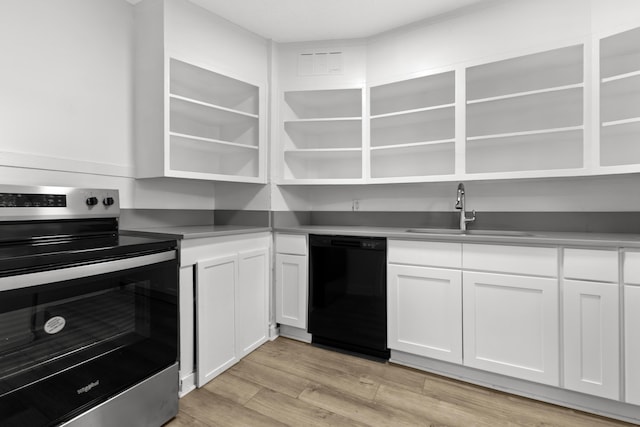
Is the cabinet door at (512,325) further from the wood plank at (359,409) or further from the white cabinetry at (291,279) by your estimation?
the white cabinetry at (291,279)

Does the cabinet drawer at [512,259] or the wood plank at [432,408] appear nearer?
the wood plank at [432,408]

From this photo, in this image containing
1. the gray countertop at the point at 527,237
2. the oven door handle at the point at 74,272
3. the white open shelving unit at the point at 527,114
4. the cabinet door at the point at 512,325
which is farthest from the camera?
the white open shelving unit at the point at 527,114

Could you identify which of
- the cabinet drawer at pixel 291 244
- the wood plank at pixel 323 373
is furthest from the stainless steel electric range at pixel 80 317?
the cabinet drawer at pixel 291 244

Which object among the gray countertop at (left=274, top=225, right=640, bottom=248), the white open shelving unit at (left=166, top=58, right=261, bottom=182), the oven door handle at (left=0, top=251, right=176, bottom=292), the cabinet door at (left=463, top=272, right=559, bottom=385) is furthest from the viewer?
the white open shelving unit at (left=166, top=58, right=261, bottom=182)

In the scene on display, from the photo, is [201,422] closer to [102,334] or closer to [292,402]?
[292,402]

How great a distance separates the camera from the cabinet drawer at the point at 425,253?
6.40 feet

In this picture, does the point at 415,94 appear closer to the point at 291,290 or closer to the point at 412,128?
the point at 412,128

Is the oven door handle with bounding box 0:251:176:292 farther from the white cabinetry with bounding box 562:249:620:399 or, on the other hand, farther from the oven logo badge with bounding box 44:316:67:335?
the white cabinetry with bounding box 562:249:620:399

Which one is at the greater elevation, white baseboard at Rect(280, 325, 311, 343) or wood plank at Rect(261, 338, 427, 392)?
white baseboard at Rect(280, 325, 311, 343)

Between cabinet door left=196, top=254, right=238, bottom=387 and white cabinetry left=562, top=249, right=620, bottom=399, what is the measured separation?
203cm

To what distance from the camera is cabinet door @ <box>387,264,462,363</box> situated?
195 centimetres

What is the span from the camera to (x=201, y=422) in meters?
1.57

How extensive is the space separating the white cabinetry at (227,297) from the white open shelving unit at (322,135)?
2.52 feet

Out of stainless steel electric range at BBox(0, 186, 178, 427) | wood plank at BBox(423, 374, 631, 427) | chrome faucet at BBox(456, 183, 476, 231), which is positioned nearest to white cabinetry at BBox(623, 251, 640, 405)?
wood plank at BBox(423, 374, 631, 427)
